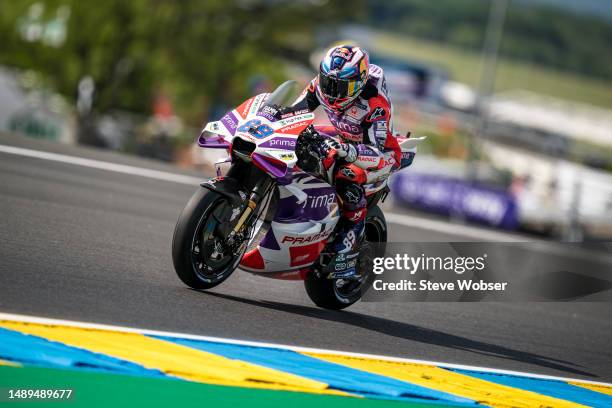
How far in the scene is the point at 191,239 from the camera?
6.52 m

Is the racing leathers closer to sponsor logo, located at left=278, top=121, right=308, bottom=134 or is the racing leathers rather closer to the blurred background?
sponsor logo, located at left=278, top=121, right=308, bottom=134

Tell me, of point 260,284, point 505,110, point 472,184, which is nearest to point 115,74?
point 472,184

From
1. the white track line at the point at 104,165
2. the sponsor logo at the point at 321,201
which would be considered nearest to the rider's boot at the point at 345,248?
the sponsor logo at the point at 321,201

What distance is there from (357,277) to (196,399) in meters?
3.35

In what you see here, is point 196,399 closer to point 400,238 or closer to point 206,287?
point 206,287

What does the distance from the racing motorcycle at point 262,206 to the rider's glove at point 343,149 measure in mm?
118

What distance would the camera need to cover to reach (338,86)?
7.12m

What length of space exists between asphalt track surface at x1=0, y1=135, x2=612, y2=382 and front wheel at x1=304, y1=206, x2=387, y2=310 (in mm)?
122

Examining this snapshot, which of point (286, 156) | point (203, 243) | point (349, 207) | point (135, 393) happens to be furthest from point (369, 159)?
point (135, 393)

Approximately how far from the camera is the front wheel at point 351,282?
770 centimetres

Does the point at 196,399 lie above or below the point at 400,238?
below

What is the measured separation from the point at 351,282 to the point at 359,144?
1228mm

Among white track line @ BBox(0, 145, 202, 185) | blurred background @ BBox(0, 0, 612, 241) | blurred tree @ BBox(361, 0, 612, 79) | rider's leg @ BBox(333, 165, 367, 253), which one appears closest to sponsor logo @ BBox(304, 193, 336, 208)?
rider's leg @ BBox(333, 165, 367, 253)

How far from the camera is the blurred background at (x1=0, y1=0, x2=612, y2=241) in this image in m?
19.0
